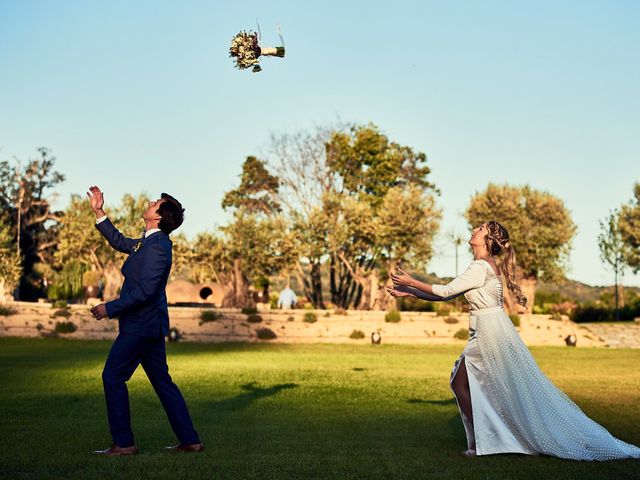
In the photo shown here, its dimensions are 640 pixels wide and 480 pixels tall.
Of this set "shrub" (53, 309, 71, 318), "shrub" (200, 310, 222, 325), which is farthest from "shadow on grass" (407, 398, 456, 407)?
"shrub" (53, 309, 71, 318)

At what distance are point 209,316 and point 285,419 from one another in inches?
1075

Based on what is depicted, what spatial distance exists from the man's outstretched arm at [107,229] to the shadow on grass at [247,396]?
501 centimetres

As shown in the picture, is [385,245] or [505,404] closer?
[505,404]

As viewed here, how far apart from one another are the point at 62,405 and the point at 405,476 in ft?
25.9

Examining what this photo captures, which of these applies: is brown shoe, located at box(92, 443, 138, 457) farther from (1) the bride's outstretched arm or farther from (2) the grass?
(1) the bride's outstretched arm

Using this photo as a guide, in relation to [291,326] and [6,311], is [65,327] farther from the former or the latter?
[291,326]

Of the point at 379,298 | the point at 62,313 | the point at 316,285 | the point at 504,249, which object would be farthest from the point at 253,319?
the point at 504,249

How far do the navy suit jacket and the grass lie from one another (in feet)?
4.07

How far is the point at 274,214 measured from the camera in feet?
234

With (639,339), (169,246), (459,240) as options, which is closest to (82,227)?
(459,240)

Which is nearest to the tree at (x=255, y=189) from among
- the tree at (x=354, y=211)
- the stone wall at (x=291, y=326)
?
the tree at (x=354, y=211)

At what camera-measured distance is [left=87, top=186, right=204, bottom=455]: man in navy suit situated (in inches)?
340

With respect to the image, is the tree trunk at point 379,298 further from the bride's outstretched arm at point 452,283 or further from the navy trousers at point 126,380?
the navy trousers at point 126,380

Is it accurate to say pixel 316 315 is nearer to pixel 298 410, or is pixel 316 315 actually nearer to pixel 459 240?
pixel 459 240
